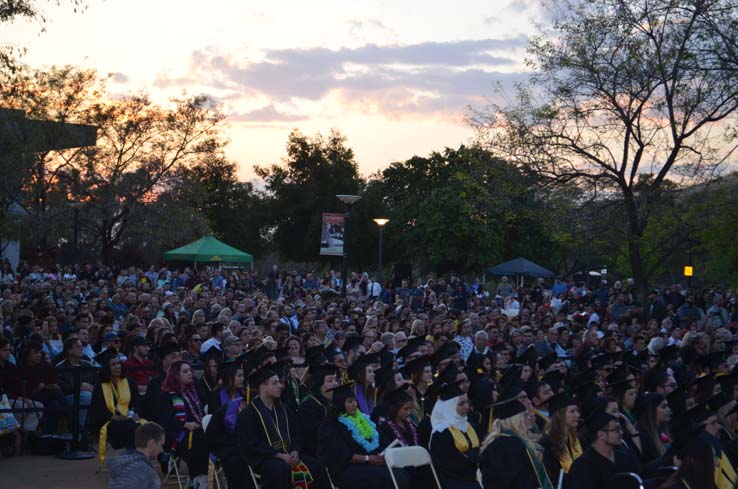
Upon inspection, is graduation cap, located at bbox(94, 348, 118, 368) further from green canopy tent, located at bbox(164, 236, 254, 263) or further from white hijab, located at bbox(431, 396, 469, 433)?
green canopy tent, located at bbox(164, 236, 254, 263)

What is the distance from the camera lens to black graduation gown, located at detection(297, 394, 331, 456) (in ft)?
34.8

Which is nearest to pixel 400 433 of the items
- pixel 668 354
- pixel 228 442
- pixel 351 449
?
pixel 351 449

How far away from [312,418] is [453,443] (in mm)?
2068

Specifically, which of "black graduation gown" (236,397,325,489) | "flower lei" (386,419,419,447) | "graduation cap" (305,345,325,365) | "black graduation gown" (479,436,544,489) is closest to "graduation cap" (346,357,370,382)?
"graduation cap" (305,345,325,365)

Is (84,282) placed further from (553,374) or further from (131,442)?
(553,374)

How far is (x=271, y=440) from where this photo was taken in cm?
954

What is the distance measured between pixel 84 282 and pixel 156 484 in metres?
22.8

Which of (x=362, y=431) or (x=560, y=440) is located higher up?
(x=560, y=440)

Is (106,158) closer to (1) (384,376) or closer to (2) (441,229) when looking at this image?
(2) (441,229)

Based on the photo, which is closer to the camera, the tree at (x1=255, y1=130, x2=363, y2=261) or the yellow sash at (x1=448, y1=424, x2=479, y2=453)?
the yellow sash at (x1=448, y1=424, x2=479, y2=453)

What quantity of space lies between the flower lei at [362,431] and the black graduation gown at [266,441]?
0.55 m

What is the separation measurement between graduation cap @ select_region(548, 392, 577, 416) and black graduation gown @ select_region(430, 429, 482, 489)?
0.88 m

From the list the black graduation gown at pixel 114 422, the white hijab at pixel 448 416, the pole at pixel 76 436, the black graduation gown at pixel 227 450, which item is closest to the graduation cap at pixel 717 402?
the white hijab at pixel 448 416

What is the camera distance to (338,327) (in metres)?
19.1
